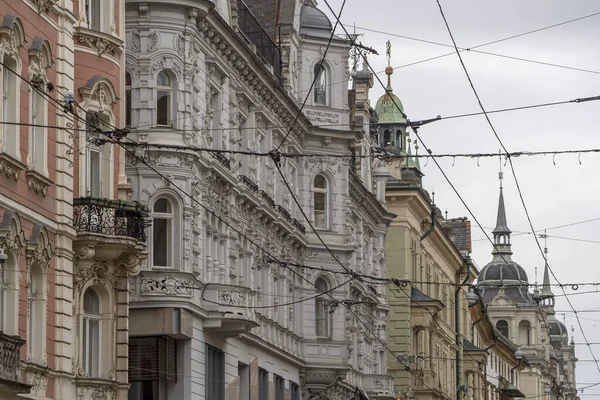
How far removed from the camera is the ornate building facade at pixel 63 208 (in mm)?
31859

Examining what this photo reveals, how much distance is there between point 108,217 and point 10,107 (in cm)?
441

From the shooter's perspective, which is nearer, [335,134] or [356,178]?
[335,134]

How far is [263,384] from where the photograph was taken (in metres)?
51.2

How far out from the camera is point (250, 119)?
50188 mm

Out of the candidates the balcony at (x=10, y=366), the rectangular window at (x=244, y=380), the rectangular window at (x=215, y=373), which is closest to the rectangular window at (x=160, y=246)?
the rectangular window at (x=215, y=373)

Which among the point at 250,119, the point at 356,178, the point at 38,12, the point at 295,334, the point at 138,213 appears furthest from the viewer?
the point at 356,178

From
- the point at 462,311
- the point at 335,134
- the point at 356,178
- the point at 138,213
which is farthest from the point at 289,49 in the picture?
the point at 462,311

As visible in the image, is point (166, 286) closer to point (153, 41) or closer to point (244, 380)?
point (153, 41)

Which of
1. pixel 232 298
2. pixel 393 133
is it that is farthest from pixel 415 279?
pixel 232 298

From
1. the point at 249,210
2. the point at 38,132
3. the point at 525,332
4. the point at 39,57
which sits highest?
the point at 525,332

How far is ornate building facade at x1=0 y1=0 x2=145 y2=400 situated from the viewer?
105ft

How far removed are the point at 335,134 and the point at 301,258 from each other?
13.7 ft

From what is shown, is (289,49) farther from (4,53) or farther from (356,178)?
(4,53)

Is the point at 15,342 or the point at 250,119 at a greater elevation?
the point at 250,119
